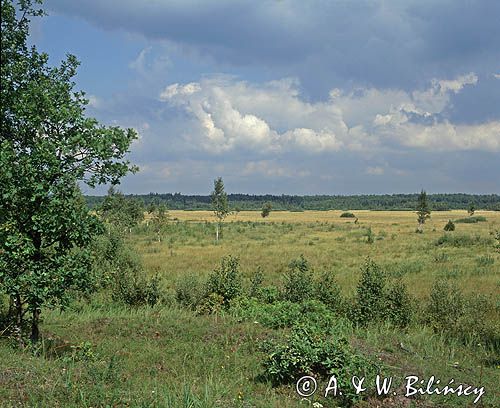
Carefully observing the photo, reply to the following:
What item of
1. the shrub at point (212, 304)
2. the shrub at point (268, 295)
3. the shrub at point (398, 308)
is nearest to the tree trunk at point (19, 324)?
the shrub at point (212, 304)

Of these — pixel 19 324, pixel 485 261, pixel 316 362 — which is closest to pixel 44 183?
pixel 19 324

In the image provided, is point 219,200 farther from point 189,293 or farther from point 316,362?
point 316,362

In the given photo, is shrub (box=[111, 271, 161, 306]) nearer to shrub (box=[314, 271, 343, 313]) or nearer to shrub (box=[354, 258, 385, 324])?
shrub (box=[314, 271, 343, 313])

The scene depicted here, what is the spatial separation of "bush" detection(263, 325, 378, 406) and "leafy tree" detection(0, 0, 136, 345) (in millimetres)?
3576

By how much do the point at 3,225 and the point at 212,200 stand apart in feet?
145

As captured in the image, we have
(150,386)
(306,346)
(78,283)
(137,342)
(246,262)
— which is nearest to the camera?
(150,386)

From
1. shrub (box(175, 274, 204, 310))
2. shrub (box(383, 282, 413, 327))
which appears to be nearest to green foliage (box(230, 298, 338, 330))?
shrub (box(383, 282, 413, 327))

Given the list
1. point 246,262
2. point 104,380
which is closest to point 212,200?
point 246,262

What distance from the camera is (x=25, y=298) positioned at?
8.01 metres

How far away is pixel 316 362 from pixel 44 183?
5313 millimetres

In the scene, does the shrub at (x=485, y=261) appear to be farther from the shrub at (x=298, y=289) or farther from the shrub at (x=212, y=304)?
the shrub at (x=212, y=304)

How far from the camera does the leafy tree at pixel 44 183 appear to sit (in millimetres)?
7684

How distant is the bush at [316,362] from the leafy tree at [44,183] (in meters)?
3.58

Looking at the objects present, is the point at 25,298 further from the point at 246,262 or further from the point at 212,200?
the point at 212,200
